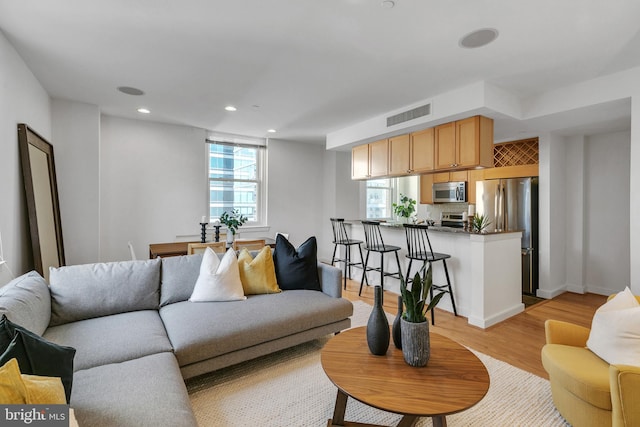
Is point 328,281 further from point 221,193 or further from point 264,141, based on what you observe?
point 264,141

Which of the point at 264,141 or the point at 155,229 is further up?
the point at 264,141

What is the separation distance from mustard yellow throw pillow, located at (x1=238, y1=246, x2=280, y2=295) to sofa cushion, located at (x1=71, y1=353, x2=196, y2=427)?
1074mm

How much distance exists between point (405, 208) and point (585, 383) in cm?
543

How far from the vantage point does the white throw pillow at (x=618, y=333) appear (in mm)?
1538

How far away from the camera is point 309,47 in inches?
94.7

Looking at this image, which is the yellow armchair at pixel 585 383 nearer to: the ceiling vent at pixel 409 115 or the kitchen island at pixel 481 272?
the kitchen island at pixel 481 272

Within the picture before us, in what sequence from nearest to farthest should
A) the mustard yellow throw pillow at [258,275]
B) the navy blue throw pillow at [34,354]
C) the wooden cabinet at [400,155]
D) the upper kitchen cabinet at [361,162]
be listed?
the navy blue throw pillow at [34,354], the mustard yellow throw pillow at [258,275], the wooden cabinet at [400,155], the upper kitchen cabinet at [361,162]

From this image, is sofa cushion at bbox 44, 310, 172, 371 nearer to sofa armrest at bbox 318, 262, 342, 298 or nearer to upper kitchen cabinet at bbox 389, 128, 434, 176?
sofa armrest at bbox 318, 262, 342, 298

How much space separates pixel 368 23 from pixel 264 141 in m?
3.78

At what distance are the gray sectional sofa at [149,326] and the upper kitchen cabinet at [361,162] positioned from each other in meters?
2.41

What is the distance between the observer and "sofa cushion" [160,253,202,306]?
2.46 metres

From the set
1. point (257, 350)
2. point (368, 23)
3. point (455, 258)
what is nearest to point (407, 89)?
point (368, 23)

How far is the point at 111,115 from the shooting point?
4250 millimetres

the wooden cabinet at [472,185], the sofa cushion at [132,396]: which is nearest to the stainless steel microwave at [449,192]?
the wooden cabinet at [472,185]
